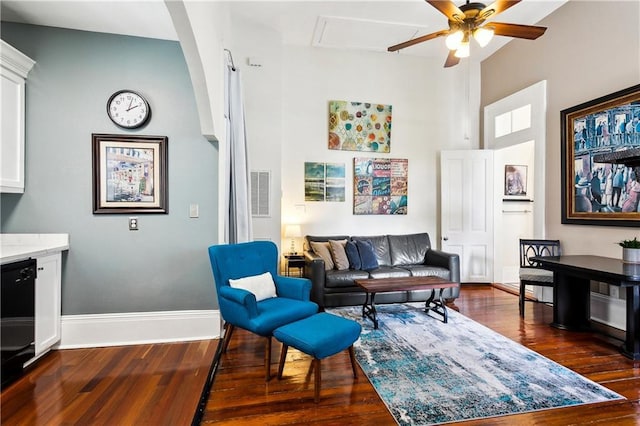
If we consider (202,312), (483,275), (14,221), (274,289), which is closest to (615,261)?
(483,275)

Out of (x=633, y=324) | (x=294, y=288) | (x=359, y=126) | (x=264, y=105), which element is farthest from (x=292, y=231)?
(x=633, y=324)

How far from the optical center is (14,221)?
2.72 meters

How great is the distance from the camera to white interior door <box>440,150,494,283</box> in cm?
497

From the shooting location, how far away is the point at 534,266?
3.92 meters

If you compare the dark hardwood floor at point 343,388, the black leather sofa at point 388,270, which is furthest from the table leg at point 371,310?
the dark hardwood floor at point 343,388

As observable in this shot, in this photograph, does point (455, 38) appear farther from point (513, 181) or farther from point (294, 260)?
point (513, 181)

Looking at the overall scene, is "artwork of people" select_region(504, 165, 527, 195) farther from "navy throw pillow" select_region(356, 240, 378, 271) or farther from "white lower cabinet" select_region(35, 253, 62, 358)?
"white lower cabinet" select_region(35, 253, 62, 358)

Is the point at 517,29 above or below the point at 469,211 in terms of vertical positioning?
above

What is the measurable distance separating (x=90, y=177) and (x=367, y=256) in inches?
125

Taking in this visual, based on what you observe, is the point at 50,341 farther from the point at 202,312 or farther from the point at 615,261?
the point at 615,261

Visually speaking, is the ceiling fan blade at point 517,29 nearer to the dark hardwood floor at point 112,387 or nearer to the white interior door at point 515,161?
the white interior door at point 515,161

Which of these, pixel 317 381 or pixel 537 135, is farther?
pixel 537 135

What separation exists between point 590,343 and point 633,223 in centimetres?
128

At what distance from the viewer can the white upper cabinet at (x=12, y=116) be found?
2479 millimetres
